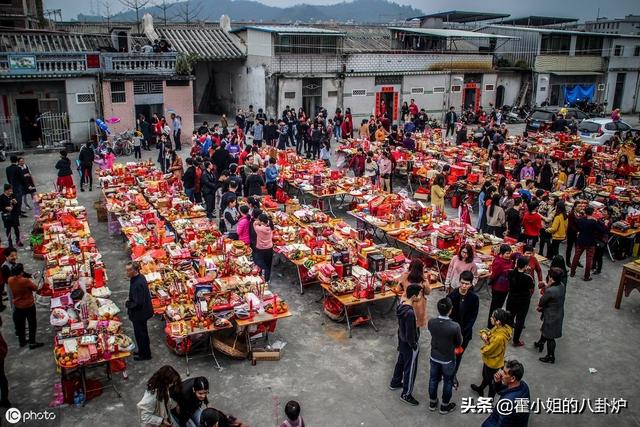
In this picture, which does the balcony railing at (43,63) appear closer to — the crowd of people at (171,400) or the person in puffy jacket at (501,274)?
the person in puffy jacket at (501,274)

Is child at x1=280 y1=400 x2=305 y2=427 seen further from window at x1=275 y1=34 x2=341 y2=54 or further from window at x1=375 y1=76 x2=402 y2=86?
window at x1=375 y1=76 x2=402 y2=86

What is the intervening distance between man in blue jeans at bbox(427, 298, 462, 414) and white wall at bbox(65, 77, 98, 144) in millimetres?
23264

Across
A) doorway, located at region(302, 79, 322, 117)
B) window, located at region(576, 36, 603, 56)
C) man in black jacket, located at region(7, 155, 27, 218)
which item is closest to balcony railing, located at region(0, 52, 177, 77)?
doorway, located at region(302, 79, 322, 117)

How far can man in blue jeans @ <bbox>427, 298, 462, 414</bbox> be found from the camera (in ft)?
25.1

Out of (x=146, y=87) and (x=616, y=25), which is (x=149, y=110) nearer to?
(x=146, y=87)

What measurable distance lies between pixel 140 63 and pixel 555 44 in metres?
30.2

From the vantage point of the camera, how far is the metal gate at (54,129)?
84.1 ft

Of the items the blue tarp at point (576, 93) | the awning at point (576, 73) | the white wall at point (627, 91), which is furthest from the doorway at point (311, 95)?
the white wall at point (627, 91)

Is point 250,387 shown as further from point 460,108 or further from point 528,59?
point 528,59

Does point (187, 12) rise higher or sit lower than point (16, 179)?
higher

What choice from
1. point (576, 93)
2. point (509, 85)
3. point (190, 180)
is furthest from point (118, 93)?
point (576, 93)

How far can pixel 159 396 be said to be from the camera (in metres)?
6.54

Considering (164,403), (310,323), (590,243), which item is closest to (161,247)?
(310,323)

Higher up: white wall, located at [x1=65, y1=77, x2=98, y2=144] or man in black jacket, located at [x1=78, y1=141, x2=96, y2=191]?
white wall, located at [x1=65, y1=77, x2=98, y2=144]
